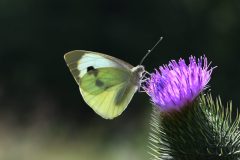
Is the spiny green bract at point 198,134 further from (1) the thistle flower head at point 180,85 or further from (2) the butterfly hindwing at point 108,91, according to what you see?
(2) the butterfly hindwing at point 108,91

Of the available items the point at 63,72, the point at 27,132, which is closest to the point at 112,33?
the point at 63,72

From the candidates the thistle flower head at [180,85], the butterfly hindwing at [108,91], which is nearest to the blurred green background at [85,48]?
the butterfly hindwing at [108,91]

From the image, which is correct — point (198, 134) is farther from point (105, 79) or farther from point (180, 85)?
point (105, 79)

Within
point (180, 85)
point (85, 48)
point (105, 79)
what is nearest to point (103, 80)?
point (105, 79)

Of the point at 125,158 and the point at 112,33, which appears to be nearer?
the point at 125,158

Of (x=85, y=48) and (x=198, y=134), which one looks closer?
(x=198, y=134)

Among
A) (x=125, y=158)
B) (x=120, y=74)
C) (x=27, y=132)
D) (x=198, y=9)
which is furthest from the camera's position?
(x=198, y=9)

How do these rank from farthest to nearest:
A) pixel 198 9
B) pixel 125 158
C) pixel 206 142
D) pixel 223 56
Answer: pixel 198 9
pixel 223 56
pixel 125 158
pixel 206 142

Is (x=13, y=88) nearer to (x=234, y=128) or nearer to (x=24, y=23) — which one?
(x=24, y=23)
